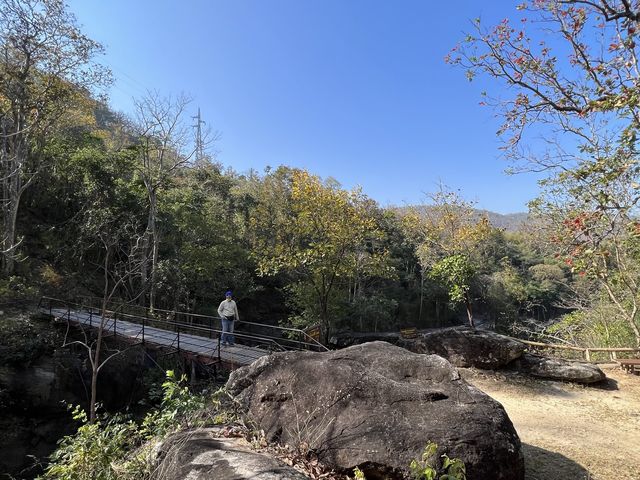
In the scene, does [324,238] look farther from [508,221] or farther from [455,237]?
[508,221]

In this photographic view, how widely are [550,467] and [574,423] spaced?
7.26 ft

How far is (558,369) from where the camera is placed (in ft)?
29.0

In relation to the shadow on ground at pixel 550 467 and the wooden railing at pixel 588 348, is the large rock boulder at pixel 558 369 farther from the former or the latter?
the shadow on ground at pixel 550 467

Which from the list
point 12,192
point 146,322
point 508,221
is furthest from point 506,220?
point 12,192

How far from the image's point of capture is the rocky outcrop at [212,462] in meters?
2.75

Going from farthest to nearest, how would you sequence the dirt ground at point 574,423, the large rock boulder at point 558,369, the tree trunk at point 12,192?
the tree trunk at point 12,192, the large rock boulder at point 558,369, the dirt ground at point 574,423

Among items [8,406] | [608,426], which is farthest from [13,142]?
[608,426]

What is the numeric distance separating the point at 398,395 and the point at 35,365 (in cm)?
1122

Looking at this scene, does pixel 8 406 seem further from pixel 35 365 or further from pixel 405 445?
pixel 405 445

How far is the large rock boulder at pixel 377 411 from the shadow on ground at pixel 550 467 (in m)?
1.19

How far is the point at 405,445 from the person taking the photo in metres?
3.32

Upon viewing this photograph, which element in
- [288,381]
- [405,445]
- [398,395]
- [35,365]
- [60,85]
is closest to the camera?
[405,445]

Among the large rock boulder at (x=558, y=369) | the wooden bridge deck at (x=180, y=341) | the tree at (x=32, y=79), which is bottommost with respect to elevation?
the wooden bridge deck at (x=180, y=341)

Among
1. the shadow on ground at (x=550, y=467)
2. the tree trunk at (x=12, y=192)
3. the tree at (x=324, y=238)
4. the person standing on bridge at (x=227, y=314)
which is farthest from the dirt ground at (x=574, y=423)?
the tree trunk at (x=12, y=192)
